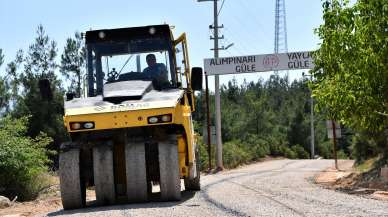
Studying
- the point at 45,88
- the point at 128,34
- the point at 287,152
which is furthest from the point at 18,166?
the point at 287,152

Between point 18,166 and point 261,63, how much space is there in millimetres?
21274

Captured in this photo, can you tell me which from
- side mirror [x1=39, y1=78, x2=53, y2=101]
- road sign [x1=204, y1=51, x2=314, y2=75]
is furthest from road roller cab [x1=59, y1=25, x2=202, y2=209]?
road sign [x1=204, y1=51, x2=314, y2=75]

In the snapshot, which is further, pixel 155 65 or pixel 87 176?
pixel 155 65

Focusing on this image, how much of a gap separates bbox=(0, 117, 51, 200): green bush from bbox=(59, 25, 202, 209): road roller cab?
4.27 metres

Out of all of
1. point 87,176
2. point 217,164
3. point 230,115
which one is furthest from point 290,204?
point 230,115

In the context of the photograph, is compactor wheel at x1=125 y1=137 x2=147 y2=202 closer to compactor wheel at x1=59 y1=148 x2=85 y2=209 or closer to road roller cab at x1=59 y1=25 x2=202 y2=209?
road roller cab at x1=59 y1=25 x2=202 y2=209

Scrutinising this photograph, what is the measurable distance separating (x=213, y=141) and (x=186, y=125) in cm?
2742

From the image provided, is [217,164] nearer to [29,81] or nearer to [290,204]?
[29,81]

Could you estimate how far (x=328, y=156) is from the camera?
78.1 m

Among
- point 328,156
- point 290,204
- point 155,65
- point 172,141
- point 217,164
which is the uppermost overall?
point 155,65

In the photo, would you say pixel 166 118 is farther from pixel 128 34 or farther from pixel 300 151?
pixel 300 151

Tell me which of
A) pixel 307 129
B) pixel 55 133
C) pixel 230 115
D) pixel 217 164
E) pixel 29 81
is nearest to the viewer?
pixel 217 164

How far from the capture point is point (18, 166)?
52.6 ft

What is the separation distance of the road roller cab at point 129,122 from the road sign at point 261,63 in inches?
876
